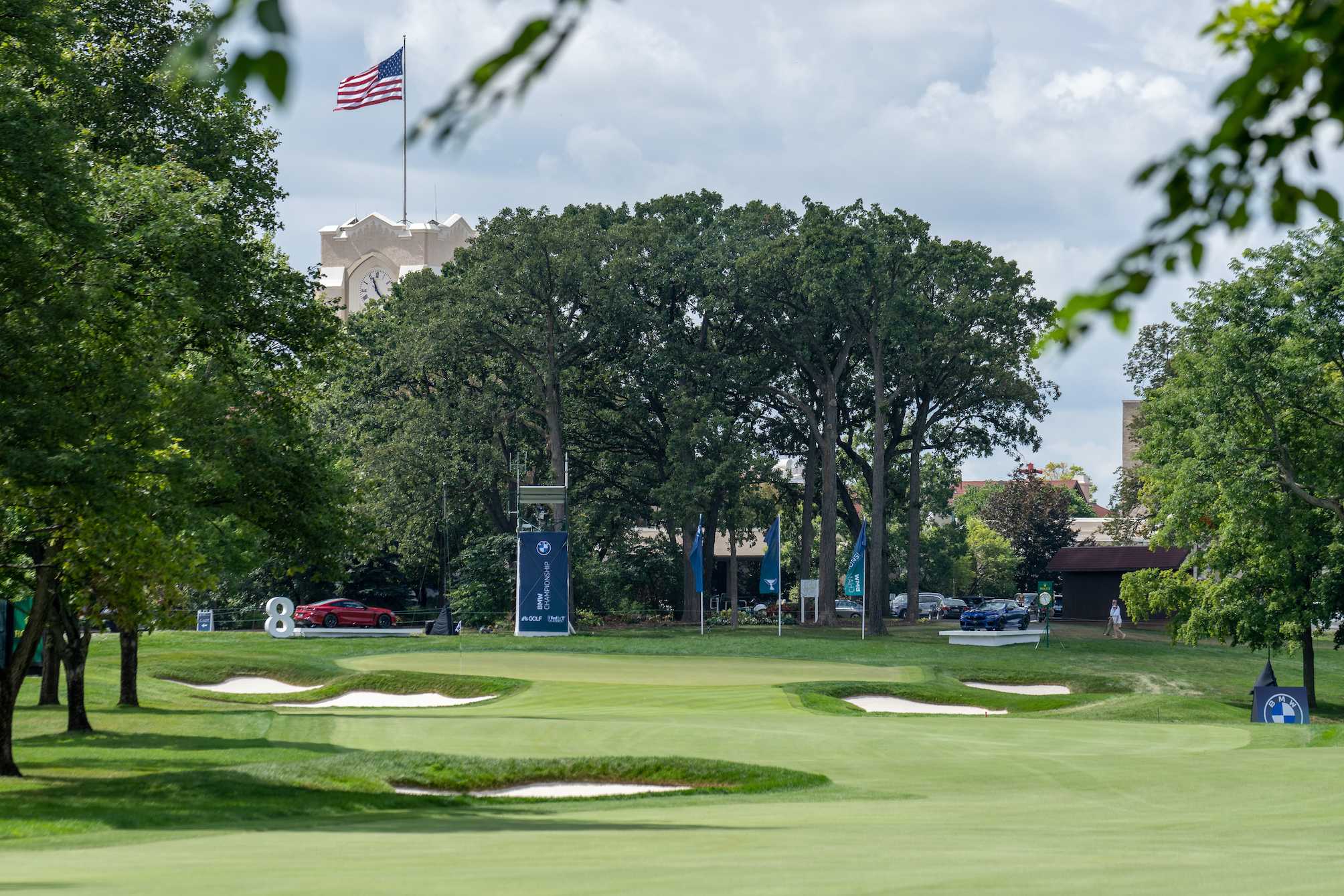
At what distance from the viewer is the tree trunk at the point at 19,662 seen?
2030 cm

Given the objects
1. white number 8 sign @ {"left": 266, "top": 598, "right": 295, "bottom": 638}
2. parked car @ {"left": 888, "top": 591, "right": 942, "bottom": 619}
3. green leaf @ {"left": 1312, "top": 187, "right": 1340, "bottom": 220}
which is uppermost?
green leaf @ {"left": 1312, "top": 187, "right": 1340, "bottom": 220}

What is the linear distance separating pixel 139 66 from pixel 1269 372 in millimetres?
29330

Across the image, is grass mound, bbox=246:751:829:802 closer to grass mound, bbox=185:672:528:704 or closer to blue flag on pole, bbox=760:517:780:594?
grass mound, bbox=185:672:528:704

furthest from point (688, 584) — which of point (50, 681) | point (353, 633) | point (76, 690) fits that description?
point (76, 690)

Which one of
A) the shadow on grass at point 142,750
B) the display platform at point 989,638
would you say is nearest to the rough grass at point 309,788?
the shadow on grass at point 142,750

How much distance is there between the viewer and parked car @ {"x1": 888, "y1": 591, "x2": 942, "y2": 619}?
93.1 m

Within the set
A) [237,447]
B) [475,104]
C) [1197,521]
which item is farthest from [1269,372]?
[475,104]

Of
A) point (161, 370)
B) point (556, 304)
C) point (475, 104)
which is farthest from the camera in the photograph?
point (556, 304)

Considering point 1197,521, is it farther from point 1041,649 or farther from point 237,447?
point 237,447

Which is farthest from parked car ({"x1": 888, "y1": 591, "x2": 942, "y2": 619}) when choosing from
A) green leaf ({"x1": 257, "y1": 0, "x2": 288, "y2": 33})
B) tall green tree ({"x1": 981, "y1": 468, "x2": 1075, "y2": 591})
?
green leaf ({"x1": 257, "y1": 0, "x2": 288, "y2": 33})

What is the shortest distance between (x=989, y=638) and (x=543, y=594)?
61.6ft

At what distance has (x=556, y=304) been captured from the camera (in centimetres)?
6047

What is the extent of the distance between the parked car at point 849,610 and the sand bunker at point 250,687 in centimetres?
3422

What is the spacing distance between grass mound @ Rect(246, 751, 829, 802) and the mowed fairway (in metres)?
0.74
